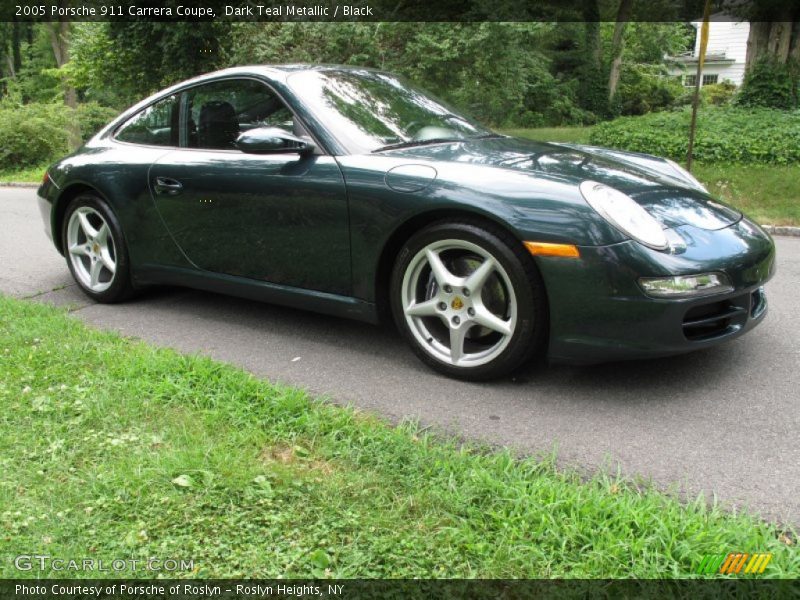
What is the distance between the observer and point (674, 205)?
10.5 ft

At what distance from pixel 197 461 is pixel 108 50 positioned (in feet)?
62.4

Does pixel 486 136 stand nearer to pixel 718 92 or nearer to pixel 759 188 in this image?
pixel 759 188

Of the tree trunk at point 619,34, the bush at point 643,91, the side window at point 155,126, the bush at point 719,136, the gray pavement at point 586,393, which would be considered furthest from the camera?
the bush at point 643,91

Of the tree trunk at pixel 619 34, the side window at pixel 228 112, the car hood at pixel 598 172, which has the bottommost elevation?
the car hood at pixel 598 172

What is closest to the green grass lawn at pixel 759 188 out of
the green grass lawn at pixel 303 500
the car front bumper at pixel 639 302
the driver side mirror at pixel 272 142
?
the car front bumper at pixel 639 302

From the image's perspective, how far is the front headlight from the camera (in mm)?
2885

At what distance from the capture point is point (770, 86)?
45.5 ft

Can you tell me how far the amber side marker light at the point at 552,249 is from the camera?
2.89 metres

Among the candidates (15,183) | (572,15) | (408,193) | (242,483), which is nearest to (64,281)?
(408,193)

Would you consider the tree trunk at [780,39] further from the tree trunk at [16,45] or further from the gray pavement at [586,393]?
the tree trunk at [16,45]

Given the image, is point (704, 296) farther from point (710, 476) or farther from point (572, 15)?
point (572, 15)

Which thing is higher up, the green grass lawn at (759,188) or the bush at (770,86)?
the bush at (770,86)

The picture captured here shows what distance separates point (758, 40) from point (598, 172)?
1389 centimetres

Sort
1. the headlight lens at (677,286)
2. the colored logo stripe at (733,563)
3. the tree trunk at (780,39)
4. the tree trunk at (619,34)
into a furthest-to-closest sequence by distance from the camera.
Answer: the tree trunk at (619,34)
the tree trunk at (780,39)
the headlight lens at (677,286)
the colored logo stripe at (733,563)
